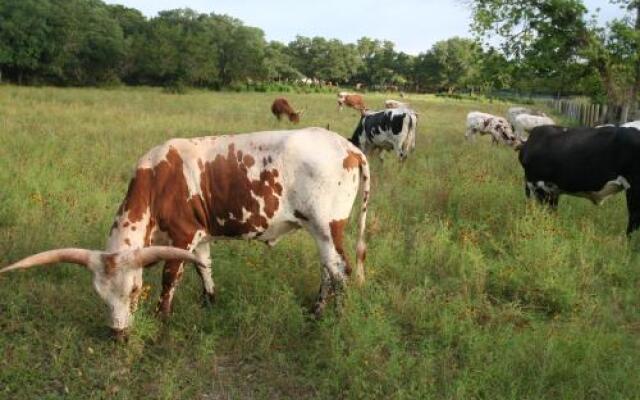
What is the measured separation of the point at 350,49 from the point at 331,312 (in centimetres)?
10483

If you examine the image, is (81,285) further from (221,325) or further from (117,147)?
(117,147)

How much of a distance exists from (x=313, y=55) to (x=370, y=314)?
102m

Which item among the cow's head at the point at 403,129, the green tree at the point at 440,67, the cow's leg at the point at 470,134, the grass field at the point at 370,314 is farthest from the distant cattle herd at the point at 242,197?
the green tree at the point at 440,67

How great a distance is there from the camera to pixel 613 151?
698 centimetres

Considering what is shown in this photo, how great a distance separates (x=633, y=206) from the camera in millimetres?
6836

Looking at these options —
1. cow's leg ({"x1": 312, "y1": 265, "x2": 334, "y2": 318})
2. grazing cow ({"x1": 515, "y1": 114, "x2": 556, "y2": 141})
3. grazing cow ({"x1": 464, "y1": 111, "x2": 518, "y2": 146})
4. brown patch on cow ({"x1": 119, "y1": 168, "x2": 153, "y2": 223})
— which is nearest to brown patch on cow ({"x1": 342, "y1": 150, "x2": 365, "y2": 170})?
cow's leg ({"x1": 312, "y1": 265, "x2": 334, "y2": 318})

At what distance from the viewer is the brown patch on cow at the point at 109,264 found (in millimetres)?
3904

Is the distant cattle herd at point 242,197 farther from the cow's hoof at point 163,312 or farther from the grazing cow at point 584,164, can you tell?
the grazing cow at point 584,164

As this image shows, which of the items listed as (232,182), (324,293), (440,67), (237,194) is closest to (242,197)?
(237,194)

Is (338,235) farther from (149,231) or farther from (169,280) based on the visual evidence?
(149,231)

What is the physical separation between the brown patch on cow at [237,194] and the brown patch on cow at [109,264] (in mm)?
999

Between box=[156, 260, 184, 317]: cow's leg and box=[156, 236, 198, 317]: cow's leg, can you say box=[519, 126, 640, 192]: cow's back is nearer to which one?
box=[156, 236, 198, 317]: cow's leg

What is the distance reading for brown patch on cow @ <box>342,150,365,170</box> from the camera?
489 cm

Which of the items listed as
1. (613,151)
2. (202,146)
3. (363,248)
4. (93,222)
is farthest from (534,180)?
(93,222)
